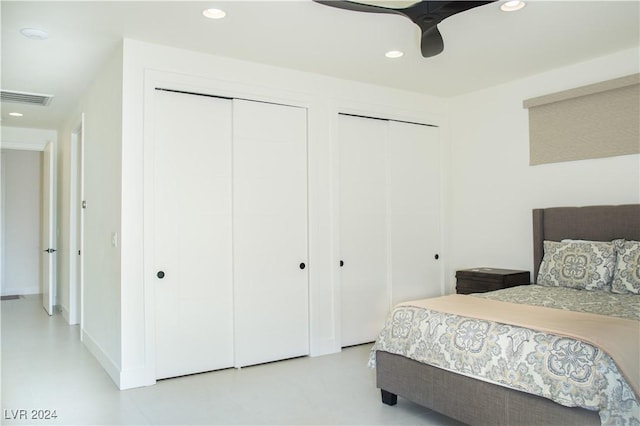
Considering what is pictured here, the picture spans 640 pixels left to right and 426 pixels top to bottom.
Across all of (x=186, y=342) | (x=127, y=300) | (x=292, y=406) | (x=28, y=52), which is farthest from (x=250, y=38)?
(x=292, y=406)

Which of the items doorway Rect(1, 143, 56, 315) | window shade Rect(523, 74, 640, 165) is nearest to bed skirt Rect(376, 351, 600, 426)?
window shade Rect(523, 74, 640, 165)

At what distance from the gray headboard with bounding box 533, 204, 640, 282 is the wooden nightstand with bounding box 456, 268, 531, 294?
16cm

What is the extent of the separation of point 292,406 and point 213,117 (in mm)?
2259

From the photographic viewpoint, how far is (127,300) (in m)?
3.38

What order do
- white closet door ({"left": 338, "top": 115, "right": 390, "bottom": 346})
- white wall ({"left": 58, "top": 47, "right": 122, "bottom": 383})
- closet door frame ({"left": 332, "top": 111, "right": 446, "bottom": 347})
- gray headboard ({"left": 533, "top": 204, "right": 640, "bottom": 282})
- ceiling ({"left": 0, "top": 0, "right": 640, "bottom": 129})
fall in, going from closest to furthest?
ceiling ({"left": 0, "top": 0, "right": 640, "bottom": 129}) < white wall ({"left": 58, "top": 47, "right": 122, "bottom": 383}) < gray headboard ({"left": 533, "top": 204, "right": 640, "bottom": 282}) < closet door frame ({"left": 332, "top": 111, "right": 446, "bottom": 347}) < white closet door ({"left": 338, "top": 115, "right": 390, "bottom": 346})

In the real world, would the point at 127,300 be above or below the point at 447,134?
below

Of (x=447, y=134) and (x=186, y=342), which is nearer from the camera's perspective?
(x=186, y=342)

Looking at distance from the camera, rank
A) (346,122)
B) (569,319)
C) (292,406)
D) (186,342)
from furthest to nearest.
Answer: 1. (346,122)
2. (186,342)
3. (292,406)
4. (569,319)

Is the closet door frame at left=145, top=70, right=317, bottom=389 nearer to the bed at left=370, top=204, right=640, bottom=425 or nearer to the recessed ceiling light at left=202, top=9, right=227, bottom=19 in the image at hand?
the recessed ceiling light at left=202, top=9, right=227, bottom=19

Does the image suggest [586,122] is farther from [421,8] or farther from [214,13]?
[214,13]

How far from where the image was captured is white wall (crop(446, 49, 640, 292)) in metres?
3.90

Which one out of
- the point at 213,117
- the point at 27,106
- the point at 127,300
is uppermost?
the point at 27,106

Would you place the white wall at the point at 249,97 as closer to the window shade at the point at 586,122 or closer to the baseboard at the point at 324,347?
the baseboard at the point at 324,347

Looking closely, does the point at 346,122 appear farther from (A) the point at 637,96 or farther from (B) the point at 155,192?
(A) the point at 637,96
